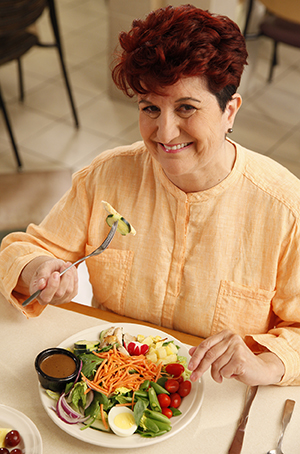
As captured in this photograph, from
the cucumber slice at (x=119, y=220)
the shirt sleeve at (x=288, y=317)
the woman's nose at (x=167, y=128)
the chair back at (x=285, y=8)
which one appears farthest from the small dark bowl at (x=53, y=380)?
the chair back at (x=285, y=8)

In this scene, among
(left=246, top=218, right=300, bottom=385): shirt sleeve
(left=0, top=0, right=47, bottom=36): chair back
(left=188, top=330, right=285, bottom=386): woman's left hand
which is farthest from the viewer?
(left=0, top=0, right=47, bottom=36): chair back

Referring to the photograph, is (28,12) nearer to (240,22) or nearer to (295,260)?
(240,22)

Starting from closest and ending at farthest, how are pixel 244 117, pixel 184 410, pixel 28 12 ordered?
pixel 184 410 < pixel 28 12 < pixel 244 117

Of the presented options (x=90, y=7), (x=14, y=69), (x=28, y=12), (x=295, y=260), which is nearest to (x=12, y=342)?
(x=295, y=260)

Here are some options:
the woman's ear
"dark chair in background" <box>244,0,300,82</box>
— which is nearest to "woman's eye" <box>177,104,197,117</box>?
the woman's ear

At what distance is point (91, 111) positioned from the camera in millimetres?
4621

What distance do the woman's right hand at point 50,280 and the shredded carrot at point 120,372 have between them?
7.5 inches

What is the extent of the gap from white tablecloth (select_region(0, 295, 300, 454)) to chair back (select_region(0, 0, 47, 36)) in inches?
98.0

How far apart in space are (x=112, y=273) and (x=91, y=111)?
3294mm

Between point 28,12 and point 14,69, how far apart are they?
184 cm

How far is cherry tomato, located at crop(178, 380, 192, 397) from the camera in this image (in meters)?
1.22

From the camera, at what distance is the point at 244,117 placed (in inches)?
180

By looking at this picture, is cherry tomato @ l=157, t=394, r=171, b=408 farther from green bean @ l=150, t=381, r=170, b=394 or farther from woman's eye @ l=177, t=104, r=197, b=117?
woman's eye @ l=177, t=104, r=197, b=117

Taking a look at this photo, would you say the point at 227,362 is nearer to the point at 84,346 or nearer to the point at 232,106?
the point at 84,346
